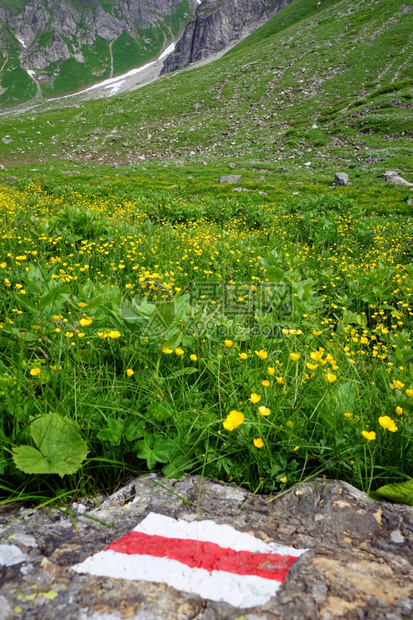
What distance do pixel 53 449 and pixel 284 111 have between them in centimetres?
5136

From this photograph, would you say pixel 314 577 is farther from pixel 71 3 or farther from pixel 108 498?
pixel 71 3

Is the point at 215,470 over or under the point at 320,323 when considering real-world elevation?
over

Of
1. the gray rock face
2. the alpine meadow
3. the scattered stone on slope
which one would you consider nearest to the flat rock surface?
the alpine meadow

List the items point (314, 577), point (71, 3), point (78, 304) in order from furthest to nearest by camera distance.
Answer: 1. point (71, 3)
2. point (78, 304)
3. point (314, 577)

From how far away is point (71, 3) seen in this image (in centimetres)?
18250

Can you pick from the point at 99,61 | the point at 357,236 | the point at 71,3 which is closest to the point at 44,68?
the point at 99,61

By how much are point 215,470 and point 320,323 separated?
289cm

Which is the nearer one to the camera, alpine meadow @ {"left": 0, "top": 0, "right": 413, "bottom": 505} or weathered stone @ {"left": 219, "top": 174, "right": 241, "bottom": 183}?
alpine meadow @ {"left": 0, "top": 0, "right": 413, "bottom": 505}

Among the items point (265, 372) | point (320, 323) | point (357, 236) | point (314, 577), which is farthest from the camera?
point (357, 236)

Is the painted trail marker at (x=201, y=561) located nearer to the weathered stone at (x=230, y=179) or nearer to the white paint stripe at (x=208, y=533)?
the white paint stripe at (x=208, y=533)

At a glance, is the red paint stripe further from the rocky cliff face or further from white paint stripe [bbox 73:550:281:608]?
the rocky cliff face

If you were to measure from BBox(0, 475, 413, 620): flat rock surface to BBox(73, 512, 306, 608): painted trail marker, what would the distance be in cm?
3

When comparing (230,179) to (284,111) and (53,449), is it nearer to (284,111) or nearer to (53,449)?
(53,449)

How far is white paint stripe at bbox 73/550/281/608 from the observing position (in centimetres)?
103
